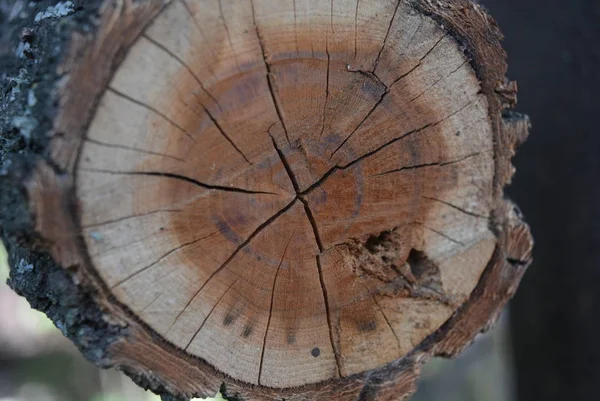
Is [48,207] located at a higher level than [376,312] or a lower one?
higher

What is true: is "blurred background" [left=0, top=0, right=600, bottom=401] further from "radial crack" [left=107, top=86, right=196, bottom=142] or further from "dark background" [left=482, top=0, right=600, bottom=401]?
"radial crack" [left=107, top=86, right=196, bottom=142]

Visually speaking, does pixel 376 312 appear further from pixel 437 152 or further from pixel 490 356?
pixel 490 356

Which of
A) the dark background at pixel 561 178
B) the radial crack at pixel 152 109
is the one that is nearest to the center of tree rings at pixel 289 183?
the radial crack at pixel 152 109

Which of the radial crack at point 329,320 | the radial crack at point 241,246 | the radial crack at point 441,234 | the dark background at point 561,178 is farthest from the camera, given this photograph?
the dark background at point 561,178

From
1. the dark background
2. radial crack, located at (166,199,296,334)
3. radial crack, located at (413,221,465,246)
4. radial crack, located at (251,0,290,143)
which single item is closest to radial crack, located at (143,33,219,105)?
radial crack, located at (251,0,290,143)

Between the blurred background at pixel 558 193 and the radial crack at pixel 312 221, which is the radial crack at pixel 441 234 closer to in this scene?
the radial crack at pixel 312 221

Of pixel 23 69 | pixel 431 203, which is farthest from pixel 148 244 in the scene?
pixel 431 203

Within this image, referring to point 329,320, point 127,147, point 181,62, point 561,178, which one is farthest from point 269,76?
point 561,178

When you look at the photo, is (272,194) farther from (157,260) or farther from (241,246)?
(157,260)
